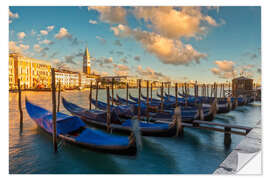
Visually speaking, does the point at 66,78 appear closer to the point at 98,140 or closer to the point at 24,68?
the point at 24,68

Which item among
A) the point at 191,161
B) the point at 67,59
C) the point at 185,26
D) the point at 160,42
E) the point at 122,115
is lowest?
the point at 191,161

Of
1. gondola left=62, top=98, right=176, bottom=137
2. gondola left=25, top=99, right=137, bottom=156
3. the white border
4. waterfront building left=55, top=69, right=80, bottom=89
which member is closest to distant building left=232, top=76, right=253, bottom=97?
gondola left=62, top=98, right=176, bottom=137

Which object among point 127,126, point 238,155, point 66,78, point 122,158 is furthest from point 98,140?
point 66,78

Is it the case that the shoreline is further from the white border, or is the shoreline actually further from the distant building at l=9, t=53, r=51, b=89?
the distant building at l=9, t=53, r=51, b=89

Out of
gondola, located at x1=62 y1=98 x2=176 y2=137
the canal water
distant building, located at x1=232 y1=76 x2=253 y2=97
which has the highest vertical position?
distant building, located at x1=232 y1=76 x2=253 y2=97

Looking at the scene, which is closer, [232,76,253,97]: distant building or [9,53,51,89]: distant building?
[9,53,51,89]: distant building

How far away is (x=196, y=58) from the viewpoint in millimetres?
4930

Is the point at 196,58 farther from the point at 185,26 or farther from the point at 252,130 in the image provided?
the point at 252,130

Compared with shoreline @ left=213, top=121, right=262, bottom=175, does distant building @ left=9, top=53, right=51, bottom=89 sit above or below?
above

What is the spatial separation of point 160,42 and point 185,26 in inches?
30.3
